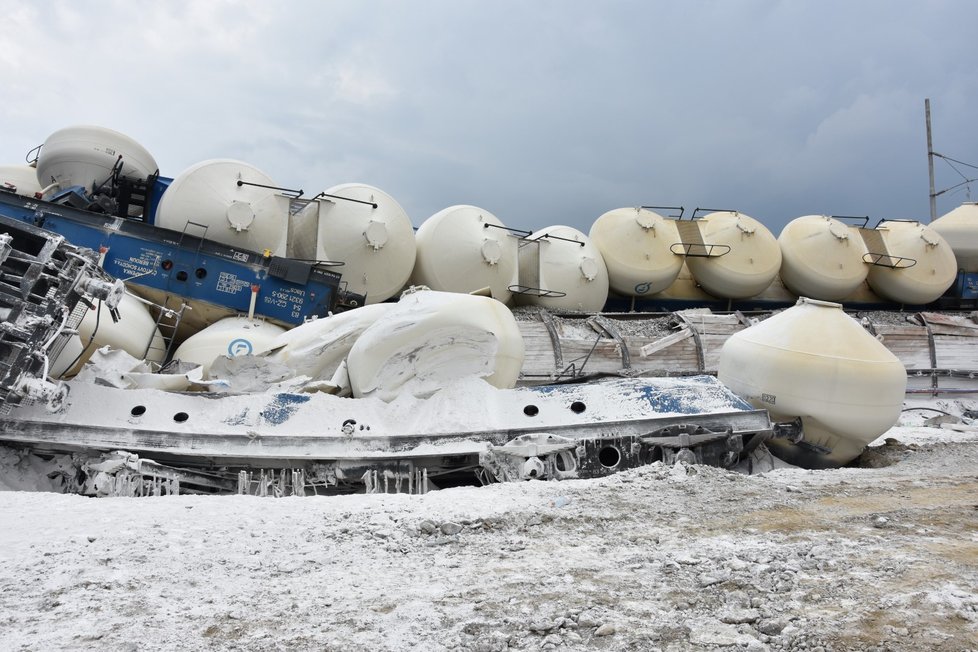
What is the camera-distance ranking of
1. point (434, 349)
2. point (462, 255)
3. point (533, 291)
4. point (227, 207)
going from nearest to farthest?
1. point (434, 349)
2. point (227, 207)
3. point (462, 255)
4. point (533, 291)

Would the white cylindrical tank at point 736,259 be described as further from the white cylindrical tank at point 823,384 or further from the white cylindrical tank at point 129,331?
the white cylindrical tank at point 129,331

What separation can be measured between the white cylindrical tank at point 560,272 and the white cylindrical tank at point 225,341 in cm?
464

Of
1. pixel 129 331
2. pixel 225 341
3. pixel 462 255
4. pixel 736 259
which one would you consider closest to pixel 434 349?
pixel 225 341

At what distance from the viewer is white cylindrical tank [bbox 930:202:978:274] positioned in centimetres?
1658

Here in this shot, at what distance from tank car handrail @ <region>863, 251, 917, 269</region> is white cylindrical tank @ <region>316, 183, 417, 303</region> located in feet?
31.8

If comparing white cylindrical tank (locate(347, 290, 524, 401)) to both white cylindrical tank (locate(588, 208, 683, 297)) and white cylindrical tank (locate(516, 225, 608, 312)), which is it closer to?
white cylindrical tank (locate(516, 225, 608, 312))

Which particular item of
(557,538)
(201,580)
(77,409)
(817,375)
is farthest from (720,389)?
(77,409)

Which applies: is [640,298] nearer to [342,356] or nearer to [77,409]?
[342,356]

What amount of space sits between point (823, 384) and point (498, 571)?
460 cm

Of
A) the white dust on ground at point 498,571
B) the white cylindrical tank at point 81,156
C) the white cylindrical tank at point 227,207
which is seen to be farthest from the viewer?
the white cylindrical tank at point 81,156

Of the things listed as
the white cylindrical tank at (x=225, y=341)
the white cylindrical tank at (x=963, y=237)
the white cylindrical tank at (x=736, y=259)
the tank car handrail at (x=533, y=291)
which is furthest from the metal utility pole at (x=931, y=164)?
the white cylindrical tank at (x=225, y=341)

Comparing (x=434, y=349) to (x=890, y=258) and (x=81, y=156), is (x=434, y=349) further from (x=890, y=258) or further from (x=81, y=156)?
(x=890, y=258)

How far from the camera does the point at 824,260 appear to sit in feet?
48.0

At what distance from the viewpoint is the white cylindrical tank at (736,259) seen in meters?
14.2
